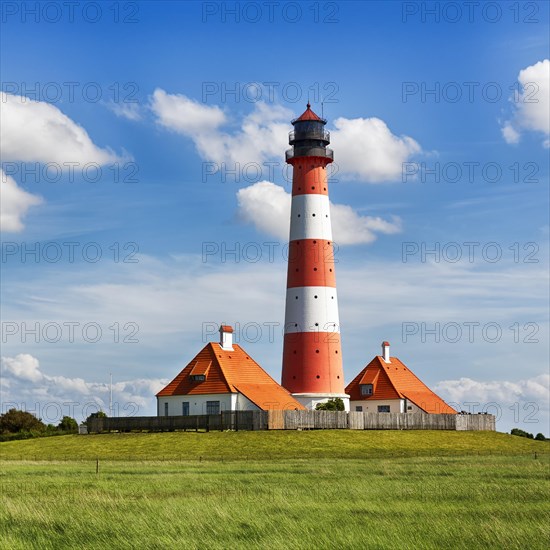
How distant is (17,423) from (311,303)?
1165 inches

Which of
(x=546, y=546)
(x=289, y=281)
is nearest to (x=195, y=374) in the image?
(x=289, y=281)

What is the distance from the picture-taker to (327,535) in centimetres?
2009

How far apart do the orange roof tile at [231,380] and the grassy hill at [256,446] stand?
6432mm

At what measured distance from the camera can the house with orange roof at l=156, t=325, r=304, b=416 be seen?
239 feet

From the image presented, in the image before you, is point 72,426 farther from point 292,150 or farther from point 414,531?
point 414,531

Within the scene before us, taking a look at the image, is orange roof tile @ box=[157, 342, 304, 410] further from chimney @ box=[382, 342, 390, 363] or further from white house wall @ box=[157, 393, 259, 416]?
chimney @ box=[382, 342, 390, 363]

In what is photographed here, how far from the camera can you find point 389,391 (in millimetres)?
85750

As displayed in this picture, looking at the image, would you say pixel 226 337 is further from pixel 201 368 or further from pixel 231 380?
pixel 231 380

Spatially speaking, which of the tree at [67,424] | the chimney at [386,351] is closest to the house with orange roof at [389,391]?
the chimney at [386,351]

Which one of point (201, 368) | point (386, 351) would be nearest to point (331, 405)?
point (201, 368)

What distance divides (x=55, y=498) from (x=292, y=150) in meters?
51.8

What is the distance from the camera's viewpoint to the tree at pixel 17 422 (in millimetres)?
82500

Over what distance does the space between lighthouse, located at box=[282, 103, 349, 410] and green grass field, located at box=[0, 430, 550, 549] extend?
17396 mm

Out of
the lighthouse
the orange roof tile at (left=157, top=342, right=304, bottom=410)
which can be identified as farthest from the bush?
the lighthouse
